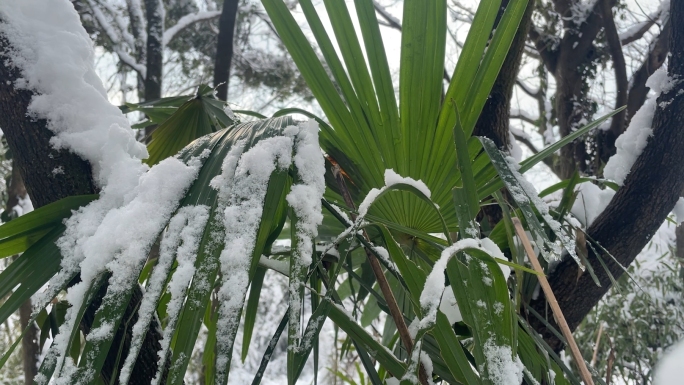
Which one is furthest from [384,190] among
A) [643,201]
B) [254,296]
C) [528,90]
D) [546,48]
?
[528,90]

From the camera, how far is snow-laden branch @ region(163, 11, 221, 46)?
3.18m

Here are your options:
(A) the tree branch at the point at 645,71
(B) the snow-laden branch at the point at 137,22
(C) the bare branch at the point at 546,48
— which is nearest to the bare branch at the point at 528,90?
(C) the bare branch at the point at 546,48

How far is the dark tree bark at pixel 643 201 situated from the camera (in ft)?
3.56

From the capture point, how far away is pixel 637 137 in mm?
1165

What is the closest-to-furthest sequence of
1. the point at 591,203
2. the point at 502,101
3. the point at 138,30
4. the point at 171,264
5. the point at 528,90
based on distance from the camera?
1. the point at 171,264
2. the point at 591,203
3. the point at 502,101
4. the point at 138,30
5. the point at 528,90

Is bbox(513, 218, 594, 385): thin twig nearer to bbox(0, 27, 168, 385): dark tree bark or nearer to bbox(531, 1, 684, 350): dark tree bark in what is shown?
bbox(0, 27, 168, 385): dark tree bark

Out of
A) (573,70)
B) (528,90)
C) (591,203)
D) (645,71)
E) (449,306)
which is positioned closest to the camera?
(449,306)

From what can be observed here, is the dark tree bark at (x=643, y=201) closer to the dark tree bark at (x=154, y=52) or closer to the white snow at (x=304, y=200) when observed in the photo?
the white snow at (x=304, y=200)

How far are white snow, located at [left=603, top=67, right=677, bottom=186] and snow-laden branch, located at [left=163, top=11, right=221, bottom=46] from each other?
2796mm

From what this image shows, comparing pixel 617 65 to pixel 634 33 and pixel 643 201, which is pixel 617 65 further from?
pixel 643 201

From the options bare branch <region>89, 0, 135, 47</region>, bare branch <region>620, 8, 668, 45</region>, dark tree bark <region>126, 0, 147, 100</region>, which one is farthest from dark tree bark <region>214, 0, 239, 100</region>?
bare branch <region>620, 8, 668, 45</region>

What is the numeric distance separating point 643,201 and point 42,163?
1.15m

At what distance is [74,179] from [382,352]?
0.40 meters

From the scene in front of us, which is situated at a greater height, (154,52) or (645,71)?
(645,71)
